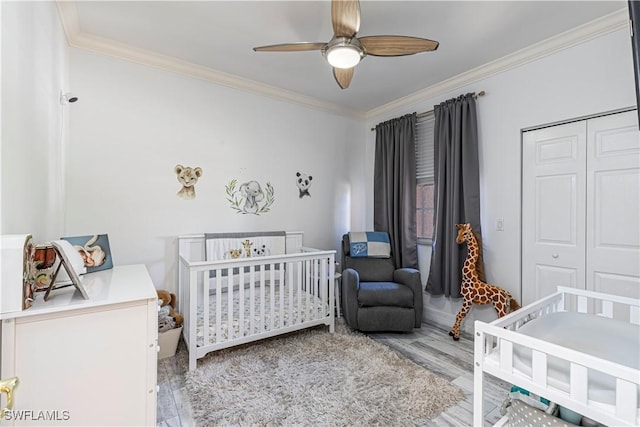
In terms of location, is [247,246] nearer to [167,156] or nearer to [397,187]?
[167,156]

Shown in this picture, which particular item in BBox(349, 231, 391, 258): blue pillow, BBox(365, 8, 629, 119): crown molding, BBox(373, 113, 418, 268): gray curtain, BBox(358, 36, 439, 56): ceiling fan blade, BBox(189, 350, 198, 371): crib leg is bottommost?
BBox(189, 350, 198, 371): crib leg

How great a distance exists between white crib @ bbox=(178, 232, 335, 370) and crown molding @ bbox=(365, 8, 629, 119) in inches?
79.9

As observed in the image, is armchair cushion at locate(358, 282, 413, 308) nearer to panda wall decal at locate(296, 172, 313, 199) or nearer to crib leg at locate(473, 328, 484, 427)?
panda wall decal at locate(296, 172, 313, 199)

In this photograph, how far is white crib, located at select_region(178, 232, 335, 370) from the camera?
2104 mm

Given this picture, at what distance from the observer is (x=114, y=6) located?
6.31ft

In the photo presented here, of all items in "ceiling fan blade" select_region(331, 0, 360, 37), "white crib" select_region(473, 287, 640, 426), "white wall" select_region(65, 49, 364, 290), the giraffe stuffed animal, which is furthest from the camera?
the giraffe stuffed animal

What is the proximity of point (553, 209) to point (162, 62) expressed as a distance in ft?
11.5

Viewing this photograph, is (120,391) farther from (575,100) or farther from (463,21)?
(575,100)

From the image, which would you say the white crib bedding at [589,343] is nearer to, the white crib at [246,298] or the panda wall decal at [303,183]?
the white crib at [246,298]

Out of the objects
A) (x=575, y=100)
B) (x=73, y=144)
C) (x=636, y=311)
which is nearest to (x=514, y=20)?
(x=575, y=100)

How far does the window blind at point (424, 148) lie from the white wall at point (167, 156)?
1.17 metres

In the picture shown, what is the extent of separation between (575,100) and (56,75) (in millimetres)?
3571

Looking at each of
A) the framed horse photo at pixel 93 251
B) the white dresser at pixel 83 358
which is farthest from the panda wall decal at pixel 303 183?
the white dresser at pixel 83 358

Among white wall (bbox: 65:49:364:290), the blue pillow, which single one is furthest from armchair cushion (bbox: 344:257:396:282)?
white wall (bbox: 65:49:364:290)
